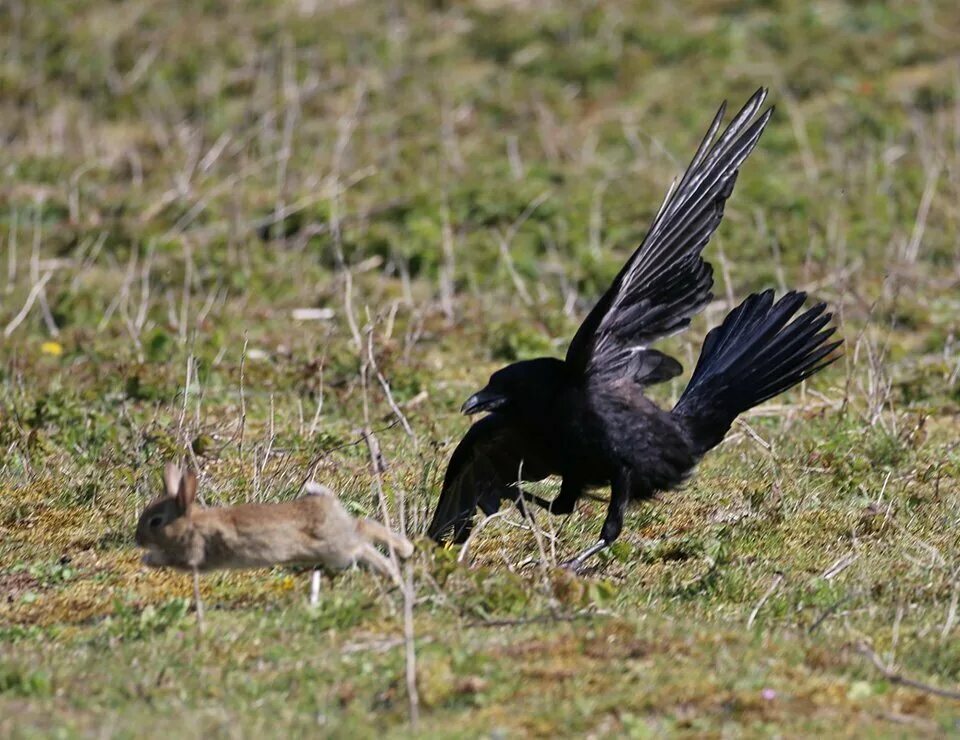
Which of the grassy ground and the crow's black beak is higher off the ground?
the crow's black beak

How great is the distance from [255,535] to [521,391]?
1.63 m

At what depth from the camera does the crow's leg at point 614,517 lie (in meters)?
6.30

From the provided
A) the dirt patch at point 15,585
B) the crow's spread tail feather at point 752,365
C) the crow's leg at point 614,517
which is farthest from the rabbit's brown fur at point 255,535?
the crow's spread tail feather at point 752,365

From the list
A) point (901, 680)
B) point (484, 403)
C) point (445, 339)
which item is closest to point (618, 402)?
point (484, 403)

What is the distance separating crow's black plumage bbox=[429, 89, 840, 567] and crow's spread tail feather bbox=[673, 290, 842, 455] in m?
0.02

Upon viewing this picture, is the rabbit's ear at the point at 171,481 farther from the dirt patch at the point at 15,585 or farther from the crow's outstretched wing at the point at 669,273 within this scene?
the crow's outstretched wing at the point at 669,273

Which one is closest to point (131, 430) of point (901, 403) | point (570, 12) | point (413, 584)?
point (413, 584)

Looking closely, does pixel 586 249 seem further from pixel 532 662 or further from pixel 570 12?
pixel 532 662

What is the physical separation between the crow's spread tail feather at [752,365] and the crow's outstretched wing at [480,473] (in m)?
0.78

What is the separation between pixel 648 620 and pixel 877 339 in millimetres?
4752

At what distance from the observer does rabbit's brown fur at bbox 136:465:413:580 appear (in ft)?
17.3

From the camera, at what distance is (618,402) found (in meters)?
6.60

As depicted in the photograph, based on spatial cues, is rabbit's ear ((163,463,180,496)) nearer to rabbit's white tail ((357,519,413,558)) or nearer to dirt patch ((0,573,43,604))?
rabbit's white tail ((357,519,413,558))

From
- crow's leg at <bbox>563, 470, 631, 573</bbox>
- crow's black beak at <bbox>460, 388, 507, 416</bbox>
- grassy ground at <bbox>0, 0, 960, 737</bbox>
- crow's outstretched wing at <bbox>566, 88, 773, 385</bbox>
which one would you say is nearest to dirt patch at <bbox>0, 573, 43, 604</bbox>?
grassy ground at <bbox>0, 0, 960, 737</bbox>
